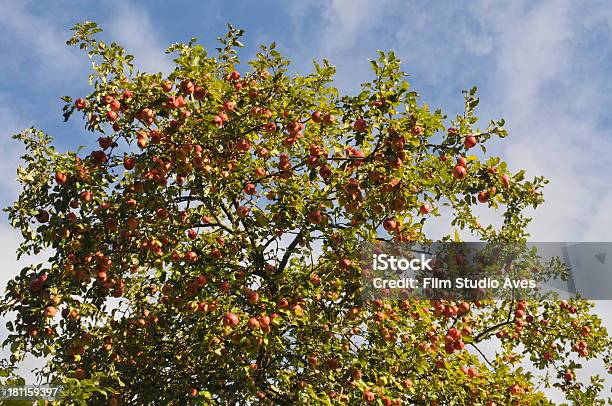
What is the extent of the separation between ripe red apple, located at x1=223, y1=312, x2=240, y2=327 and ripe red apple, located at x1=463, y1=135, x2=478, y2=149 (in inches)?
160

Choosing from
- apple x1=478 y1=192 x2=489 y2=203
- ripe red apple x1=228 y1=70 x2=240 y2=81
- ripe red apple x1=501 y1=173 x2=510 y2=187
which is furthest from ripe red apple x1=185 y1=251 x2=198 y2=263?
ripe red apple x1=501 y1=173 x2=510 y2=187

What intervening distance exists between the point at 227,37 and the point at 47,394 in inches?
244

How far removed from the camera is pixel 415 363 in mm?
8555

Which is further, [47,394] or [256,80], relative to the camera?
[256,80]

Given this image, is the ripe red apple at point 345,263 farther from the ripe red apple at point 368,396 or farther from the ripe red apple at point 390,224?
the ripe red apple at point 368,396

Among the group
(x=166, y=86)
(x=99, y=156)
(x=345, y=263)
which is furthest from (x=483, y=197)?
(x=99, y=156)

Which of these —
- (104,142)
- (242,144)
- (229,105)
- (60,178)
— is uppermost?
(229,105)

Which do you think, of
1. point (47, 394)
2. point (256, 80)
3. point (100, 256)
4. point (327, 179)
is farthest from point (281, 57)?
point (47, 394)

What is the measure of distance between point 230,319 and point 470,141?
13.8 ft

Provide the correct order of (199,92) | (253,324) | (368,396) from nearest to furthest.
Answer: (253,324)
(368,396)
(199,92)

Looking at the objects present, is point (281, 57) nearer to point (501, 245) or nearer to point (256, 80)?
point (256, 80)

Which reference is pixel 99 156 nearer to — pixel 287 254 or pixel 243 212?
pixel 243 212

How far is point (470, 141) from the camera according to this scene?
27.6 ft

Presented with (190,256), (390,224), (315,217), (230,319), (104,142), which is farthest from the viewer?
(104,142)
